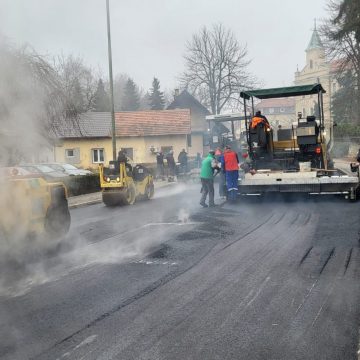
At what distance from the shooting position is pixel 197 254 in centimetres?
722

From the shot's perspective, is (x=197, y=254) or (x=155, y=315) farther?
(x=197, y=254)

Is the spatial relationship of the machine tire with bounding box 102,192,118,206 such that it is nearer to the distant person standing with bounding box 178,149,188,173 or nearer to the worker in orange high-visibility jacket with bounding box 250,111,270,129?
the worker in orange high-visibility jacket with bounding box 250,111,270,129

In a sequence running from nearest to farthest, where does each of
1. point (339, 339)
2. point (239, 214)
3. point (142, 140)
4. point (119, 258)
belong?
point (339, 339) < point (119, 258) < point (239, 214) < point (142, 140)

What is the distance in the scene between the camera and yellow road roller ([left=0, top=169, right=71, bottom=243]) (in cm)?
691

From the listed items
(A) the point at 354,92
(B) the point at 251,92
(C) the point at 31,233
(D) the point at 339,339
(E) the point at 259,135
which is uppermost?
(A) the point at 354,92

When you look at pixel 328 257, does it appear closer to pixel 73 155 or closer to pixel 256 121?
pixel 256 121

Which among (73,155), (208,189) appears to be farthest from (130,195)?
(73,155)

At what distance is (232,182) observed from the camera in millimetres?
13258

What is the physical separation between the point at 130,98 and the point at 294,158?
196 ft

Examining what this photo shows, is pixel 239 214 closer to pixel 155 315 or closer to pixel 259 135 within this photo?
pixel 259 135

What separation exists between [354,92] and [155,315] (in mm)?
38327

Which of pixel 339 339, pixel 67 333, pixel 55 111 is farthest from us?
pixel 55 111

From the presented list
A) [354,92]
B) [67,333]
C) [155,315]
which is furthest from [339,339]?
[354,92]

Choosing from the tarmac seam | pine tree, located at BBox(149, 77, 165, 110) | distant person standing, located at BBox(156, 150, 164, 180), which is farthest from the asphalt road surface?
pine tree, located at BBox(149, 77, 165, 110)
